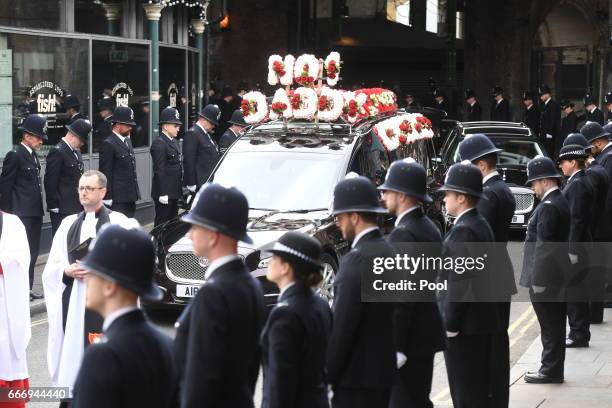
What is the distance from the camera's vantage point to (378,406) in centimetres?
653

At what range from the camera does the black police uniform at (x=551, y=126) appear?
94.5ft

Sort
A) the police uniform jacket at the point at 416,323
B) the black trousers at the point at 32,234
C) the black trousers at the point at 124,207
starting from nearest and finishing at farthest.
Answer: the police uniform jacket at the point at 416,323, the black trousers at the point at 32,234, the black trousers at the point at 124,207

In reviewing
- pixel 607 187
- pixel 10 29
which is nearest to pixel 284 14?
pixel 10 29

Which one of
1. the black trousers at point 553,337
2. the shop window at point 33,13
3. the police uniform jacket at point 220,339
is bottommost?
the black trousers at point 553,337

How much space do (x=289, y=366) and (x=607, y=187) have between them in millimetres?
7476

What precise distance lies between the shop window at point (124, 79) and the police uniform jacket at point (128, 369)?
14930 mm

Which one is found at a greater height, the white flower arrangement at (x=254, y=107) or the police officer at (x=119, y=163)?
the white flower arrangement at (x=254, y=107)

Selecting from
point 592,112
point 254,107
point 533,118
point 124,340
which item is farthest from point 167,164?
point 533,118

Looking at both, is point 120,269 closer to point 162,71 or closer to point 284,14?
point 162,71

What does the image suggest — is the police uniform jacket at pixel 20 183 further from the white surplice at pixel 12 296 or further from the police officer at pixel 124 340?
the police officer at pixel 124 340

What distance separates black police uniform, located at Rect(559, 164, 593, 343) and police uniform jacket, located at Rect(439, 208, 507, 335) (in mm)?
3668

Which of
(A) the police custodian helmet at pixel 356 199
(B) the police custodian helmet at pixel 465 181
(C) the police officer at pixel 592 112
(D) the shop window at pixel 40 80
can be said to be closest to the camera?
(A) the police custodian helmet at pixel 356 199

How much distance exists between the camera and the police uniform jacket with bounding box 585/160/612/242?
12.3m

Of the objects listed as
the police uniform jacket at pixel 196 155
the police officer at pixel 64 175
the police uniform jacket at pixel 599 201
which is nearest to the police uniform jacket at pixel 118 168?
the police officer at pixel 64 175
